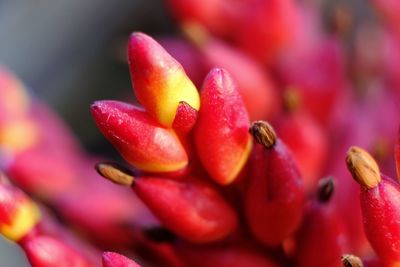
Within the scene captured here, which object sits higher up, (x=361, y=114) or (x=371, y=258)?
(x=361, y=114)

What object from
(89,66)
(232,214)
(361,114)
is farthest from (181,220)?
(89,66)

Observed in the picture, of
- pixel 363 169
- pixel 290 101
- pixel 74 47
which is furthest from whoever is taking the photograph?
pixel 74 47

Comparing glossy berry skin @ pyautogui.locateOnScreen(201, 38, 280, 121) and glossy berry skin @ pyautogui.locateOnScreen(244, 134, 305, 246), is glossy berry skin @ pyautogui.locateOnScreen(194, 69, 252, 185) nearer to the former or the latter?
glossy berry skin @ pyautogui.locateOnScreen(244, 134, 305, 246)

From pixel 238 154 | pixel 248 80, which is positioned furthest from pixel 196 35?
pixel 238 154

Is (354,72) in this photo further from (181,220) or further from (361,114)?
(181,220)

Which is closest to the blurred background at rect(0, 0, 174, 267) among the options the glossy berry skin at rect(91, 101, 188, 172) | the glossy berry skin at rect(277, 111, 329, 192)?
the glossy berry skin at rect(277, 111, 329, 192)

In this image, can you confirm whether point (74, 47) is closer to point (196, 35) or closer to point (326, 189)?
point (196, 35)
